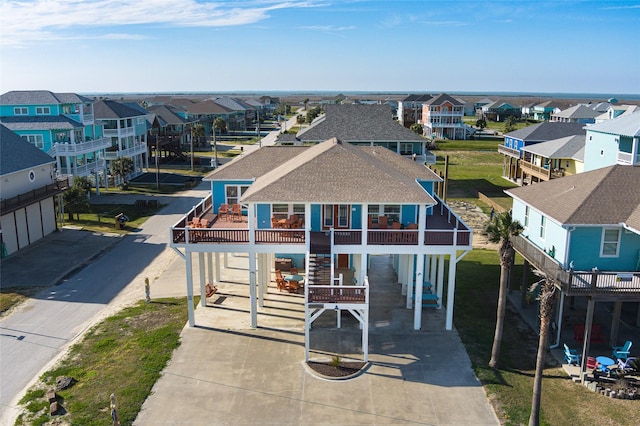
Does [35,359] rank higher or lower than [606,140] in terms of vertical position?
lower

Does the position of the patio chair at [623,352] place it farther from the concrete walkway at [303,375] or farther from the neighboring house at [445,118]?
the neighboring house at [445,118]

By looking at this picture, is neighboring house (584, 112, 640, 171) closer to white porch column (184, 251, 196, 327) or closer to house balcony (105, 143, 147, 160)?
white porch column (184, 251, 196, 327)

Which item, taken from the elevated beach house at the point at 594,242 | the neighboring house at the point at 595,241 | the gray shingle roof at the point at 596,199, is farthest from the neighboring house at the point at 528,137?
the neighboring house at the point at 595,241

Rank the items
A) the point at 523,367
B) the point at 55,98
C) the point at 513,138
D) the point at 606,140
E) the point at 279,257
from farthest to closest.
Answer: the point at 513,138
the point at 55,98
the point at 606,140
the point at 279,257
the point at 523,367

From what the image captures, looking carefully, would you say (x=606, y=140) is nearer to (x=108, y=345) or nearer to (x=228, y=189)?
(x=228, y=189)

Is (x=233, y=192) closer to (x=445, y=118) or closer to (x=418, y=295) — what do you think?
(x=418, y=295)

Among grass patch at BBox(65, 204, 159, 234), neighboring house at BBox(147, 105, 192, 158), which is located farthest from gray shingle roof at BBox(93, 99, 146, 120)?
grass patch at BBox(65, 204, 159, 234)

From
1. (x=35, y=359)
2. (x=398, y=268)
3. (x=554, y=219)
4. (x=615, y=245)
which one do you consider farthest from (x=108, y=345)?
(x=615, y=245)
